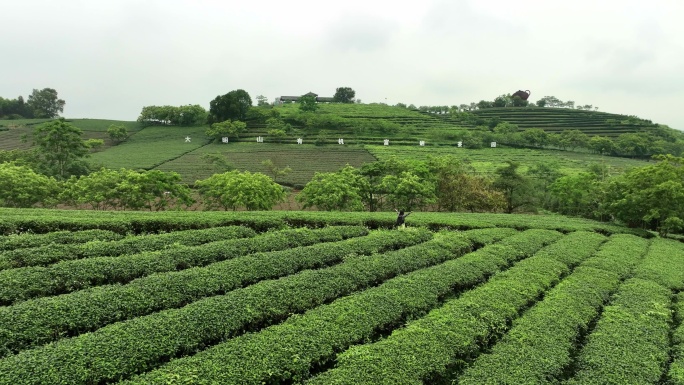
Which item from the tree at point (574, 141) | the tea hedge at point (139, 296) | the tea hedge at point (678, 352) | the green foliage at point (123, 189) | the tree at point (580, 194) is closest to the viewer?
the tea hedge at point (139, 296)

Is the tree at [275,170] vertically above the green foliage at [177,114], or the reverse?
the green foliage at [177,114]

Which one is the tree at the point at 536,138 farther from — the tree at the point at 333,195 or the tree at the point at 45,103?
the tree at the point at 45,103

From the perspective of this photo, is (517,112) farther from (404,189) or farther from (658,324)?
(658,324)

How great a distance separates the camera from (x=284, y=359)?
389 inches

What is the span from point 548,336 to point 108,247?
16466 millimetres

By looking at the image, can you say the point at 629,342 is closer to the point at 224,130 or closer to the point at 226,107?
the point at 224,130

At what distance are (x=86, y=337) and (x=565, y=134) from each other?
3931 inches

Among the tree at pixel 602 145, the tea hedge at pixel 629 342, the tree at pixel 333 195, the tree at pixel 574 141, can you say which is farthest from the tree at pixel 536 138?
the tea hedge at pixel 629 342

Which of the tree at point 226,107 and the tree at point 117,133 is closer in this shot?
the tree at point 117,133

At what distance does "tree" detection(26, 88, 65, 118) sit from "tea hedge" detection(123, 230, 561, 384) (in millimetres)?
123065

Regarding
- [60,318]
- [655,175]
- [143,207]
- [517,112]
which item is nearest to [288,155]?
[143,207]

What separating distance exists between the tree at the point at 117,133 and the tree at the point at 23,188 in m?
48.9

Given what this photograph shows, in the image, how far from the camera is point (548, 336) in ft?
40.1

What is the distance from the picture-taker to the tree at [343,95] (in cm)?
14400
